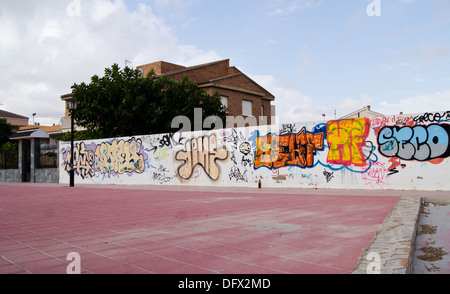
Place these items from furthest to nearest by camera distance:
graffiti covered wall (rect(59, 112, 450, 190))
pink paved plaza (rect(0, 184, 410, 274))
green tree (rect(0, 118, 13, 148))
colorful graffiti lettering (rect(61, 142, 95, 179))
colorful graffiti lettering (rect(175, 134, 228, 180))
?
green tree (rect(0, 118, 13, 148)) < colorful graffiti lettering (rect(61, 142, 95, 179)) < colorful graffiti lettering (rect(175, 134, 228, 180)) < graffiti covered wall (rect(59, 112, 450, 190)) < pink paved plaza (rect(0, 184, 410, 274))

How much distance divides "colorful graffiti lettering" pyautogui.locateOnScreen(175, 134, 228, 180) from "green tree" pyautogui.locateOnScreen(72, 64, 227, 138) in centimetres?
684

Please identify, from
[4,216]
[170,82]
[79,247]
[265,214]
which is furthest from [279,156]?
[170,82]

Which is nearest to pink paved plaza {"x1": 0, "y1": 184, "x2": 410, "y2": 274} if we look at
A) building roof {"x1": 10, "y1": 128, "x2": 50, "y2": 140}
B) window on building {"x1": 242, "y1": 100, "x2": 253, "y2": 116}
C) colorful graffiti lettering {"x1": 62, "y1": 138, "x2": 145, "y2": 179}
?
colorful graffiti lettering {"x1": 62, "y1": 138, "x2": 145, "y2": 179}

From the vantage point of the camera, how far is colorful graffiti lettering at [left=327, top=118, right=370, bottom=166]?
12.6 meters

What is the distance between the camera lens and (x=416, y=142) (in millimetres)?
11617

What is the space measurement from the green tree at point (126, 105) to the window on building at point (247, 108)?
10399 millimetres

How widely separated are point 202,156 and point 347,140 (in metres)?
6.50

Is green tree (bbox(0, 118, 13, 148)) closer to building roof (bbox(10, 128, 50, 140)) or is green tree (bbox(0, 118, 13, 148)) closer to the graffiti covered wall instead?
building roof (bbox(10, 128, 50, 140))

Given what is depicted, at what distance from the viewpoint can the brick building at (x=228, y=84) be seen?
3275 centimetres

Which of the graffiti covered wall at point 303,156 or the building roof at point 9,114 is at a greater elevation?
the building roof at point 9,114

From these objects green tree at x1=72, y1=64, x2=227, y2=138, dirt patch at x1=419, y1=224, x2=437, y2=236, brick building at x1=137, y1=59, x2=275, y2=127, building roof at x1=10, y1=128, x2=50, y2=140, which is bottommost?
dirt patch at x1=419, y1=224, x2=437, y2=236

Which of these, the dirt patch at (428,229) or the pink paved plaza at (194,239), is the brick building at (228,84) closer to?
the pink paved plaza at (194,239)

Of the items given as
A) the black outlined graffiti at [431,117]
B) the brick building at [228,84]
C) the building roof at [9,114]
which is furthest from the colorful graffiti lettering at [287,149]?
the building roof at [9,114]

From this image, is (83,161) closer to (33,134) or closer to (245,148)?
(33,134)
